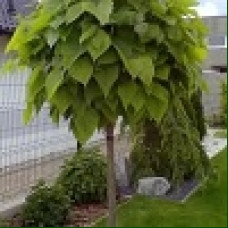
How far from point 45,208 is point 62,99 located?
8.48 feet

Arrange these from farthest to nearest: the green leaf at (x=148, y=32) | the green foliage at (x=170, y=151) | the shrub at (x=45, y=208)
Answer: the green foliage at (x=170, y=151), the shrub at (x=45, y=208), the green leaf at (x=148, y=32)

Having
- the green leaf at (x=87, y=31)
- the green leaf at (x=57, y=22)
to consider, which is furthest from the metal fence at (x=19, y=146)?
the green leaf at (x=87, y=31)

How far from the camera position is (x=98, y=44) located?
2771 mm

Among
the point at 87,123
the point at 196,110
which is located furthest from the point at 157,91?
the point at 196,110

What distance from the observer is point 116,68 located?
2.84m

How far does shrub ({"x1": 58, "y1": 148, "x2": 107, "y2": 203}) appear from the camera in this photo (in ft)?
19.9

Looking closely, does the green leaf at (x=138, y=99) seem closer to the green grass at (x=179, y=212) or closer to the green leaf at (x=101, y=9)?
the green leaf at (x=101, y=9)

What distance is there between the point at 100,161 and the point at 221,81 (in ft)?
41.1

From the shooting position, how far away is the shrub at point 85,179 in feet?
19.9

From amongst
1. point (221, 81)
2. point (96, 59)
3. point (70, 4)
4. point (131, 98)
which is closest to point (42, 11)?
point (70, 4)

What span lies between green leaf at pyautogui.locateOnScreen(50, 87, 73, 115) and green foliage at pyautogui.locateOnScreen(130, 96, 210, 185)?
386 centimetres

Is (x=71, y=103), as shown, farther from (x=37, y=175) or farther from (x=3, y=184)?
(x=37, y=175)

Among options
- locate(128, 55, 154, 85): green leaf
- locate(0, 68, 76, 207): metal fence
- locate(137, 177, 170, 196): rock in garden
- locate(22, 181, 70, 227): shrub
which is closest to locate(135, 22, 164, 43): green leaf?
locate(128, 55, 154, 85): green leaf

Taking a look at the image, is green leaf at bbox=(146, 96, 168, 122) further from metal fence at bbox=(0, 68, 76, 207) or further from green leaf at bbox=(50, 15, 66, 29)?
metal fence at bbox=(0, 68, 76, 207)
